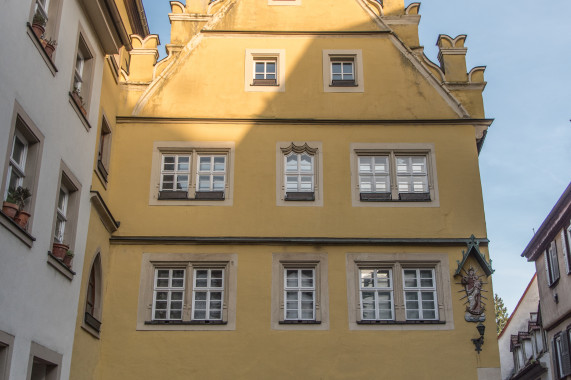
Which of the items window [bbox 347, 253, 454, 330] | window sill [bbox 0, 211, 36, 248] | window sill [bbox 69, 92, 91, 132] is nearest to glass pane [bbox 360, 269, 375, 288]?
window [bbox 347, 253, 454, 330]

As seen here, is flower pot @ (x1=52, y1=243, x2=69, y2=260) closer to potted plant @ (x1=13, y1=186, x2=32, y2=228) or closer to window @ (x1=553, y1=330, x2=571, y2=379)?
potted plant @ (x1=13, y1=186, x2=32, y2=228)

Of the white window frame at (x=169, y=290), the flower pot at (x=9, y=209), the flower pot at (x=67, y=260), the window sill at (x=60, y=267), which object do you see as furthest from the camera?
the white window frame at (x=169, y=290)

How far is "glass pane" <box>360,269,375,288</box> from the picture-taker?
14398 millimetres

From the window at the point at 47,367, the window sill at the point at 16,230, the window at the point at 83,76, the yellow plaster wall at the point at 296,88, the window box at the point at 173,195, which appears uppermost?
the yellow plaster wall at the point at 296,88

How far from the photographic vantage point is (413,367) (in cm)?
1361

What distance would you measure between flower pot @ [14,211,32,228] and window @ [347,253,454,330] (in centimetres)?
695

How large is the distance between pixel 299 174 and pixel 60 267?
19.6 ft

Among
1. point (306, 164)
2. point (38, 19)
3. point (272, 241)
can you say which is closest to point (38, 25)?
point (38, 19)

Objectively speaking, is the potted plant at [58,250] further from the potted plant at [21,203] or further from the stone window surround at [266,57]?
the stone window surround at [266,57]

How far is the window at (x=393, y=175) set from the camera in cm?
1498

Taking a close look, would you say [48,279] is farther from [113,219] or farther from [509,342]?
[509,342]

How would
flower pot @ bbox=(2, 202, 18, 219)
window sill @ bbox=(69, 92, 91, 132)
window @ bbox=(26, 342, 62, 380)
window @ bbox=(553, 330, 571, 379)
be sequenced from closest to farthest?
flower pot @ bbox=(2, 202, 18, 219) < window @ bbox=(26, 342, 62, 380) < window sill @ bbox=(69, 92, 91, 132) < window @ bbox=(553, 330, 571, 379)

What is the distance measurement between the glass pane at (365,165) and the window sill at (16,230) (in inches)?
305

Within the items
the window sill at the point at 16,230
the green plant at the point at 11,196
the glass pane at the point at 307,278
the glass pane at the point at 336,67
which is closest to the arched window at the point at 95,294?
the window sill at the point at 16,230
